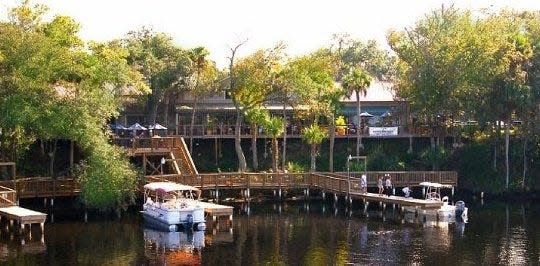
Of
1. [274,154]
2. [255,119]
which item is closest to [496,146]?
[274,154]

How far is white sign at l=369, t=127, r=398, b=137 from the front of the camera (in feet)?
234

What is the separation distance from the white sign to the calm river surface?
1402 cm

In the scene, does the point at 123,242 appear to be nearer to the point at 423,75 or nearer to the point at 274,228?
the point at 274,228

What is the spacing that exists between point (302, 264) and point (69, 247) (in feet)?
41.1

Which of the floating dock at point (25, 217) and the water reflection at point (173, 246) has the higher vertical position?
the floating dock at point (25, 217)

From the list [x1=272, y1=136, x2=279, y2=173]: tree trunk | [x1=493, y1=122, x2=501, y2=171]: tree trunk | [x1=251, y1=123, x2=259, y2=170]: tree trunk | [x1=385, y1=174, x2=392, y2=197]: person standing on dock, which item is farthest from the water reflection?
[x1=493, y1=122, x2=501, y2=171]: tree trunk

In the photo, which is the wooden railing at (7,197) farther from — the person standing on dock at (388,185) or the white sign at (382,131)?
the white sign at (382,131)

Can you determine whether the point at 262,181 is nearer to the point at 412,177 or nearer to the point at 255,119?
the point at 255,119

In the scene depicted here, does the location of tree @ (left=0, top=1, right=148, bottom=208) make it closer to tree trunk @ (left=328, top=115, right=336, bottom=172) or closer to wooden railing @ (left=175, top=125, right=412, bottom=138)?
wooden railing @ (left=175, top=125, right=412, bottom=138)

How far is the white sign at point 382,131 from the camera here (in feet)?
234

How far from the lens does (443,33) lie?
7494 cm

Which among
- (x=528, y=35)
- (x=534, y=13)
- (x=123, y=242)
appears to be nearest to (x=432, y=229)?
(x=123, y=242)

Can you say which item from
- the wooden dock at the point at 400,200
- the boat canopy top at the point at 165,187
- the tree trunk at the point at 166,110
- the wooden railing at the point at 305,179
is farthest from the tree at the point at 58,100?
the wooden dock at the point at 400,200

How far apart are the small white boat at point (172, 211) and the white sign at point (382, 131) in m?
23.0
